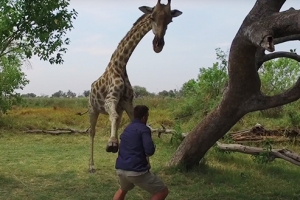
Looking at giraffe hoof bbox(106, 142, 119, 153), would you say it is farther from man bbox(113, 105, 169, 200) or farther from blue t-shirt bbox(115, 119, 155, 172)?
blue t-shirt bbox(115, 119, 155, 172)

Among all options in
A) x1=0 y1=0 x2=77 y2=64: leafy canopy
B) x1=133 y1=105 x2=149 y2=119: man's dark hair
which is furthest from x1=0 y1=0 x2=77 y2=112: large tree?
x1=133 y1=105 x2=149 y2=119: man's dark hair

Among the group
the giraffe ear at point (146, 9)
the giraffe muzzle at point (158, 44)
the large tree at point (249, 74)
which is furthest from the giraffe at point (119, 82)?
the large tree at point (249, 74)

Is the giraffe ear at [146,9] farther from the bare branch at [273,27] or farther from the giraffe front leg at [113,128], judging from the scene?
the bare branch at [273,27]

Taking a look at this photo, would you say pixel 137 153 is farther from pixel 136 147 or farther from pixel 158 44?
pixel 158 44

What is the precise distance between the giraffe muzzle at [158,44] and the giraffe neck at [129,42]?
3.96 feet

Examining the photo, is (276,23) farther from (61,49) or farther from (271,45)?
(61,49)

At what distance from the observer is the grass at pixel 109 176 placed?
6496mm

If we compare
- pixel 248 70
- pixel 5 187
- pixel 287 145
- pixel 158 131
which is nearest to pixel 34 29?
pixel 5 187

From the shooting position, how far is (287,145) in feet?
35.2

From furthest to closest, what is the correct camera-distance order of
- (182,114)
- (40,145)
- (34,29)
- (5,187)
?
(182,114) → (40,145) → (34,29) → (5,187)

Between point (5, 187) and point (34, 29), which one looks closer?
point (5, 187)

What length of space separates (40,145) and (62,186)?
16.1 ft

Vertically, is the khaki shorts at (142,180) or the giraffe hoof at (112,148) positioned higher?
the giraffe hoof at (112,148)

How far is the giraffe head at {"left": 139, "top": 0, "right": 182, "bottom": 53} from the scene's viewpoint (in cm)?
497
